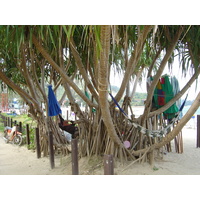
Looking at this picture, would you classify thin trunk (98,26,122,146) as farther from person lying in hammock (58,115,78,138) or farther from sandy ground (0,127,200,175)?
person lying in hammock (58,115,78,138)

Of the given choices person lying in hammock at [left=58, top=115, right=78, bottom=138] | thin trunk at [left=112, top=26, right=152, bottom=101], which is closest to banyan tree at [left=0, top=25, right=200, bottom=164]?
thin trunk at [left=112, top=26, right=152, bottom=101]

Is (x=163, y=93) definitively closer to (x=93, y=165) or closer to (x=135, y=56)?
(x=135, y=56)

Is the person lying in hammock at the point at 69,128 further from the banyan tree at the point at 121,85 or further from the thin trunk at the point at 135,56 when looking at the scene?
the thin trunk at the point at 135,56

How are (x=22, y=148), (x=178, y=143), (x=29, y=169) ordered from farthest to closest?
(x=22, y=148) < (x=178, y=143) < (x=29, y=169)

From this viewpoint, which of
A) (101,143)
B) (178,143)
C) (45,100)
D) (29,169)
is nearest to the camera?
(101,143)

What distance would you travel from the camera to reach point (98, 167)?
2.62 metres

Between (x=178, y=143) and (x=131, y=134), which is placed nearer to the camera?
(x=131, y=134)

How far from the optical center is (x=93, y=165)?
2.68m

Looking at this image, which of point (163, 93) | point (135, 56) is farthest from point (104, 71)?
point (163, 93)

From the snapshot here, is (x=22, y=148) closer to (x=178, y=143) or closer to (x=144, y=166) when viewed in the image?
(x=144, y=166)

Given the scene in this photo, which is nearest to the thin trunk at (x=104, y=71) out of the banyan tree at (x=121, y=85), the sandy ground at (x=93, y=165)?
the banyan tree at (x=121, y=85)

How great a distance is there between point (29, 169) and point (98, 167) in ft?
4.25

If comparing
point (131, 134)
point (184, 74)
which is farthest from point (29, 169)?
point (184, 74)
